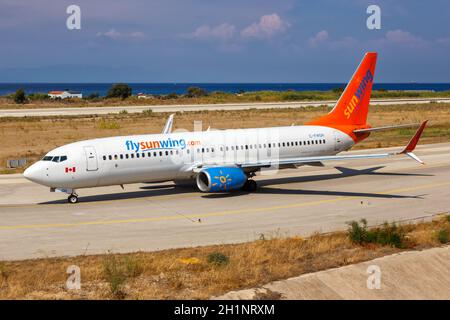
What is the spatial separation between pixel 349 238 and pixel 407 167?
76.5ft

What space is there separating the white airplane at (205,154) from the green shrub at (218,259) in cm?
1214

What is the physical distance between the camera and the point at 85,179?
3281 cm

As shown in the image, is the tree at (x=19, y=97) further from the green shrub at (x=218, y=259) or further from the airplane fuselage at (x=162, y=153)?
the green shrub at (x=218, y=259)

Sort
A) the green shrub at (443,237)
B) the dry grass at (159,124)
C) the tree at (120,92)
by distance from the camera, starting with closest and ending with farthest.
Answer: the green shrub at (443,237) → the dry grass at (159,124) → the tree at (120,92)

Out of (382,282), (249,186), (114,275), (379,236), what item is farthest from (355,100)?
(114,275)

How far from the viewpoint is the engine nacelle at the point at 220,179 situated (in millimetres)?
34094

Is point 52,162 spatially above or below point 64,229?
Result: above

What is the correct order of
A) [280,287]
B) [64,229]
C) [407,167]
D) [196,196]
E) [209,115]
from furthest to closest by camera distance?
[209,115], [407,167], [196,196], [64,229], [280,287]

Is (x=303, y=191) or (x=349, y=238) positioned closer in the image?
(x=349, y=238)

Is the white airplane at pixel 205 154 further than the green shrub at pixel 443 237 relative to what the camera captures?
Yes

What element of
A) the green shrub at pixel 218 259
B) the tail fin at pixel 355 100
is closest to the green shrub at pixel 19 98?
the tail fin at pixel 355 100

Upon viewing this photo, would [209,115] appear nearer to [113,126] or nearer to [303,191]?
[113,126]
